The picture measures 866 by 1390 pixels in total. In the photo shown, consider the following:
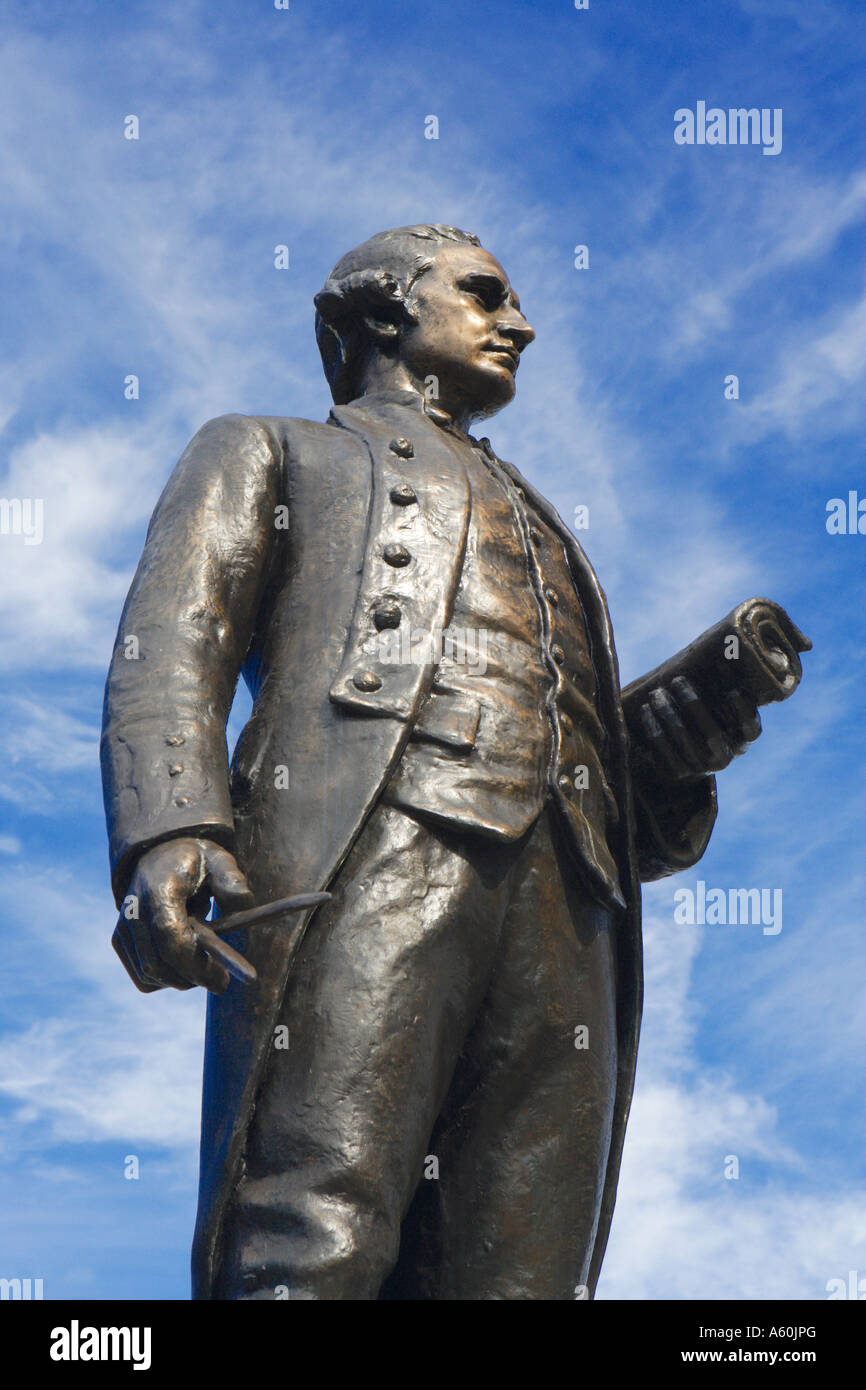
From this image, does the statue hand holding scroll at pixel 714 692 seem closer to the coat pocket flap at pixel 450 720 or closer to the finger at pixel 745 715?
the finger at pixel 745 715

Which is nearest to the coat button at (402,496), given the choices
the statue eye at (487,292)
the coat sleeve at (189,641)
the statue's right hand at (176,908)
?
the coat sleeve at (189,641)

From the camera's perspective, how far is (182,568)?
18.2ft

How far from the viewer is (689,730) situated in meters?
6.26

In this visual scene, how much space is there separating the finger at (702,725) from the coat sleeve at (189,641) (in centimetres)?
140

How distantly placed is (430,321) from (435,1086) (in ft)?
8.92

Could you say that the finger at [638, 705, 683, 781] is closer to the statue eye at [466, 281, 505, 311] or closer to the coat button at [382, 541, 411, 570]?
the coat button at [382, 541, 411, 570]

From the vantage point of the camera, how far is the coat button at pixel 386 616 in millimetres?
A: 5555

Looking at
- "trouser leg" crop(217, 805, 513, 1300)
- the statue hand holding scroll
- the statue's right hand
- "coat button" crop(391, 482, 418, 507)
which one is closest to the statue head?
"coat button" crop(391, 482, 418, 507)
